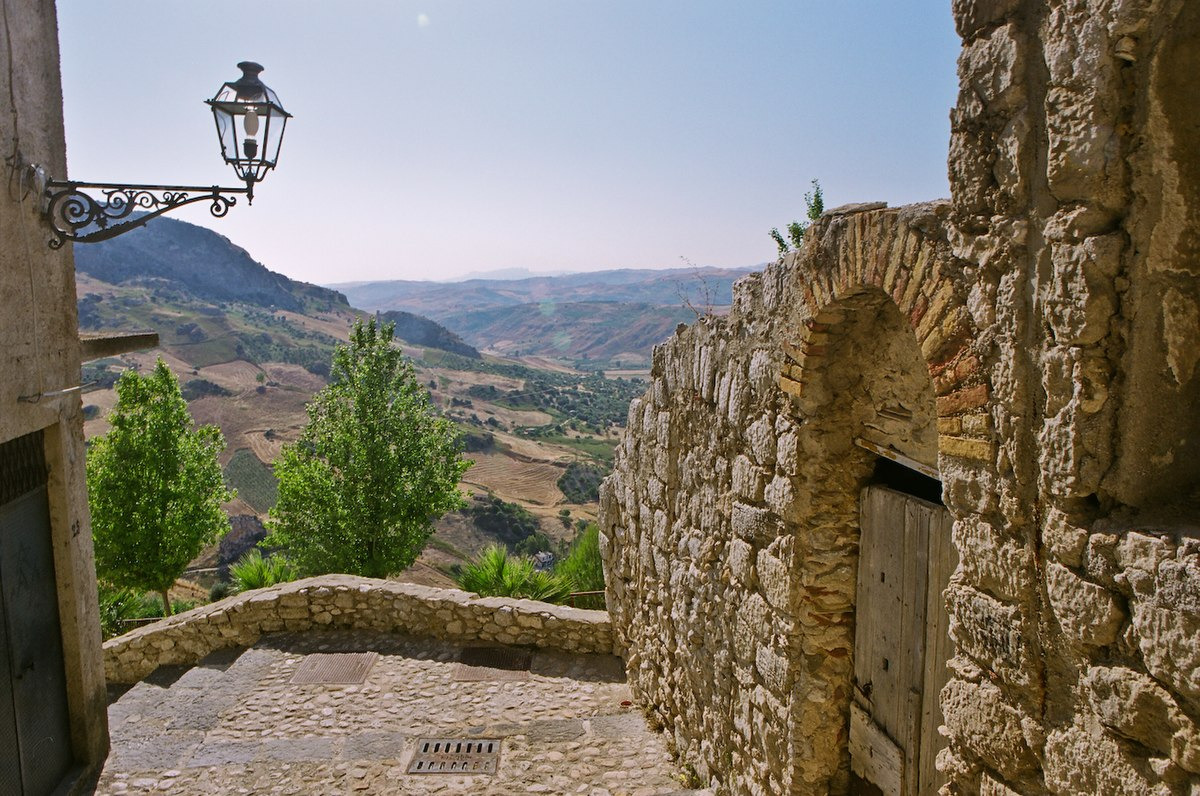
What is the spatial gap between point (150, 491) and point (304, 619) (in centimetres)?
449

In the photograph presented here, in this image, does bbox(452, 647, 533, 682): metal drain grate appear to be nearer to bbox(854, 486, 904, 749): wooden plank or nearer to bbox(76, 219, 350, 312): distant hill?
bbox(854, 486, 904, 749): wooden plank

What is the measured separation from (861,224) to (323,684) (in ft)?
19.9

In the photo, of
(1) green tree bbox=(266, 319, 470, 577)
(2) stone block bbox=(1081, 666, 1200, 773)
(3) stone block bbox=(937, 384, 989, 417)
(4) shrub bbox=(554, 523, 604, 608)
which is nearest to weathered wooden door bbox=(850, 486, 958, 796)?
(3) stone block bbox=(937, 384, 989, 417)

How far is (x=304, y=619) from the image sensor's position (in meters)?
7.87

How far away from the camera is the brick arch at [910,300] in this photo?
219cm

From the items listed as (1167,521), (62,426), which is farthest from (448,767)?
(1167,521)

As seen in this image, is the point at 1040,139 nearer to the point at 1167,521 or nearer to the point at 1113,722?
the point at 1167,521

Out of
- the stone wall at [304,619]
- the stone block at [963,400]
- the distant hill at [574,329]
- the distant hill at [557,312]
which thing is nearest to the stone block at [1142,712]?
the stone block at [963,400]

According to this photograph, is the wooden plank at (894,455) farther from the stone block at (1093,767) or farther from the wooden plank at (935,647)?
the stone block at (1093,767)

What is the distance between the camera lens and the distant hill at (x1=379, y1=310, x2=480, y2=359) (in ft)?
282

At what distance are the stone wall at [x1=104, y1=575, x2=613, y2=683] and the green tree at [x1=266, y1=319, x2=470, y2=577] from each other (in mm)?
3390

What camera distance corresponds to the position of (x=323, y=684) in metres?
6.72

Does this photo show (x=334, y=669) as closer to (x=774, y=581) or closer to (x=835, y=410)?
(x=774, y=581)

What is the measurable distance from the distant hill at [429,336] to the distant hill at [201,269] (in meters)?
8.74
